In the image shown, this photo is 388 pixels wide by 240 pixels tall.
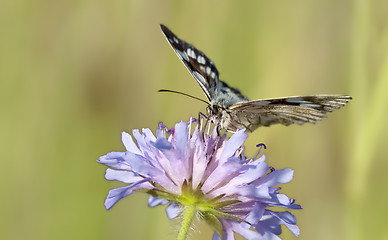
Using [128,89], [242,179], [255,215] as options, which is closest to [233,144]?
[242,179]

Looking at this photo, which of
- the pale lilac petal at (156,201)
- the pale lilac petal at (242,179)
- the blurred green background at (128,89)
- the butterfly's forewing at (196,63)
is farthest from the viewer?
the blurred green background at (128,89)

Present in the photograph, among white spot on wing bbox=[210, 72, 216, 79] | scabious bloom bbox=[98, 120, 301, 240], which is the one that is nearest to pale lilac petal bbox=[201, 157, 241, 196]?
scabious bloom bbox=[98, 120, 301, 240]

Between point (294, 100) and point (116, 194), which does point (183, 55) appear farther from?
point (116, 194)

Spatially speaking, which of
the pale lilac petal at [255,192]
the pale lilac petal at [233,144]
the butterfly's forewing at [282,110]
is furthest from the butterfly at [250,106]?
the pale lilac petal at [255,192]

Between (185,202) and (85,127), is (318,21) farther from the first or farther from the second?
(185,202)

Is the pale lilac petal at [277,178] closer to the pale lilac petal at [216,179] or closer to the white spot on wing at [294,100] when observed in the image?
the pale lilac petal at [216,179]

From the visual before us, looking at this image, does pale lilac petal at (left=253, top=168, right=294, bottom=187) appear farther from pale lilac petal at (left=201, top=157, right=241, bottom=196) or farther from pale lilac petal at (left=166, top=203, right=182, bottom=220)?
pale lilac petal at (left=166, top=203, right=182, bottom=220)
